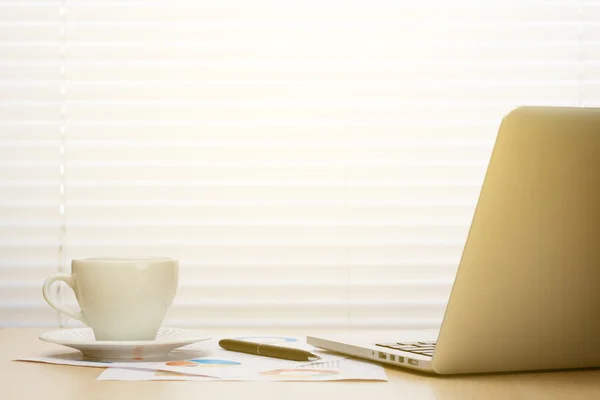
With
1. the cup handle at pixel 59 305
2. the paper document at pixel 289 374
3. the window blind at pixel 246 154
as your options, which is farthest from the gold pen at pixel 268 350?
the window blind at pixel 246 154

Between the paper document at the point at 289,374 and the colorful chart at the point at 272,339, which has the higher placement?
the paper document at the point at 289,374

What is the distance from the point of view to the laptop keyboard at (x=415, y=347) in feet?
2.48

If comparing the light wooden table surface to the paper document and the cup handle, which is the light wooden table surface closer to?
the paper document

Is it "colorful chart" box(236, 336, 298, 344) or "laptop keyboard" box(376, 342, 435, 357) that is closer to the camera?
"laptop keyboard" box(376, 342, 435, 357)

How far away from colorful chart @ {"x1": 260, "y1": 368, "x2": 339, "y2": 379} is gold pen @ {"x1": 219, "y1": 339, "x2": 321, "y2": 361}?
2.0 inches

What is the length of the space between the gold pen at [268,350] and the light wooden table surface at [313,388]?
0.10 meters

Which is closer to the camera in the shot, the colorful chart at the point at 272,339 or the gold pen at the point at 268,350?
the gold pen at the point at 268,350

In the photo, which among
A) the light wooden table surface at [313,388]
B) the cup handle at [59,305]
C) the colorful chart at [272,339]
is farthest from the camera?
the colorful chart at [272,339]

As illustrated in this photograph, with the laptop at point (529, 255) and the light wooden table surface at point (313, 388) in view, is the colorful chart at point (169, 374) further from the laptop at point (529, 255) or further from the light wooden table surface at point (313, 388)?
the laptop at point (529, 255)

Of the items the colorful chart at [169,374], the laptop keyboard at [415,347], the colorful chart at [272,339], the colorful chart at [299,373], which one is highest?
the laptop keyboard at [415,347]

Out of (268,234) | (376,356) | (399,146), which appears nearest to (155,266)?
(376,356)

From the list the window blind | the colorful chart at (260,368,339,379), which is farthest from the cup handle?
the window blind

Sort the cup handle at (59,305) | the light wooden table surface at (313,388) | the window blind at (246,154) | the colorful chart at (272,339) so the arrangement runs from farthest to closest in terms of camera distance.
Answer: the window blind at (246,154) → the colorful chart at (272,339) → the cup handle at (59,305) → the light wooden table surface at (313,388)

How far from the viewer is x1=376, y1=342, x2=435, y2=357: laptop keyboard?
2.48ft
